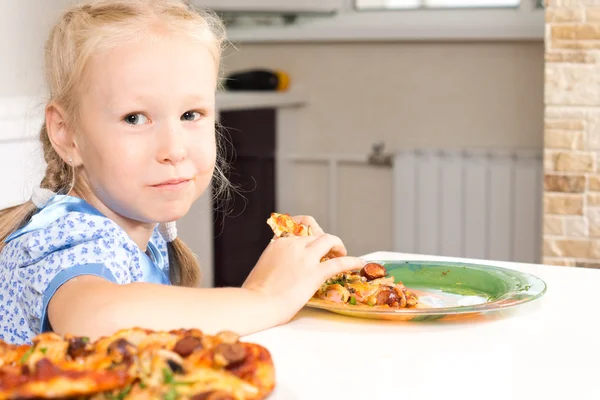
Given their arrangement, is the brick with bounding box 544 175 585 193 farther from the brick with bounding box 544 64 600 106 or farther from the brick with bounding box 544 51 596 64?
the brick with bounding box 544 51 596 64

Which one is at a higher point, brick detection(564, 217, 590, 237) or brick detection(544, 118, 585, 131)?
brick detection(544, 118, 585, 131)

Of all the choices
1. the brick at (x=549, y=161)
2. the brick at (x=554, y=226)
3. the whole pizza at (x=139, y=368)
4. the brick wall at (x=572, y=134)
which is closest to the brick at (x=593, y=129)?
the brick wall at (x=572, y=134)

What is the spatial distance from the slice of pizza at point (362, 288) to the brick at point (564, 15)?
4.78 ft

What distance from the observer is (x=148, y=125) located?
93 centimetres

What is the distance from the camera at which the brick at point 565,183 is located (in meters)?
2.26

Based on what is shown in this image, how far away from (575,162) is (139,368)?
1.92 m

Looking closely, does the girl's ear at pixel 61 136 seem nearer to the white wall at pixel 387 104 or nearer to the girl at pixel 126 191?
the girl at pixel 126 191

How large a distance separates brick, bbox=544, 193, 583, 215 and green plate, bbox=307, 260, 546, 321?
4.31 ft

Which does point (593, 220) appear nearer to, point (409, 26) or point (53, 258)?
point (409, 26)

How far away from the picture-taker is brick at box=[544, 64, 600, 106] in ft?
7.25

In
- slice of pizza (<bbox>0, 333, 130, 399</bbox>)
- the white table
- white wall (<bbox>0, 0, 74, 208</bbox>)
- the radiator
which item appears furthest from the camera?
the radiator

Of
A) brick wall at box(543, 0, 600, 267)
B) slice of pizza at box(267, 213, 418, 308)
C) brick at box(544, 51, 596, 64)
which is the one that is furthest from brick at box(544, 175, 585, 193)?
slice of pizza at box(267, 213, 418, 308)

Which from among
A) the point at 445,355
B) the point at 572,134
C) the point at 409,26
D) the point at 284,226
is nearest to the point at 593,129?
the point at 572,134

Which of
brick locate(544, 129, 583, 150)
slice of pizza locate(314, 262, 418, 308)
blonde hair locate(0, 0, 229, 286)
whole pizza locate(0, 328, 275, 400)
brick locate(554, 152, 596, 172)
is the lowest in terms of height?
slice of pizza locate(314, 262, 418, 308)
